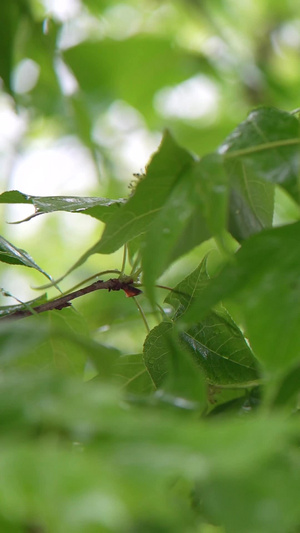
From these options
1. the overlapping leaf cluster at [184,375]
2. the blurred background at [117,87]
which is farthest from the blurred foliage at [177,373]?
the blurred background at [117,87]

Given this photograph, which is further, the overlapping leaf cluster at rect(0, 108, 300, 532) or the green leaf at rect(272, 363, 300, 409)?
the green leaf at rect(272, 363, 300, 409)

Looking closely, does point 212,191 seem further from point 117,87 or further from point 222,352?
point 117,87

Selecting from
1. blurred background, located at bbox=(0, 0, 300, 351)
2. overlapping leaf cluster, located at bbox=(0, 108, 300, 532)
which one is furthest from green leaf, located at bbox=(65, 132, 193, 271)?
blurred background, located at bbox=(0, 0, 300, 351)

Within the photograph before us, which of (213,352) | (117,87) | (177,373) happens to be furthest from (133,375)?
(117,87)

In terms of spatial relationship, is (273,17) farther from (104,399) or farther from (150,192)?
(104,399)

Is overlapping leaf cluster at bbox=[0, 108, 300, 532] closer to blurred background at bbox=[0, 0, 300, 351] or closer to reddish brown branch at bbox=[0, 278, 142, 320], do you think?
reddish brown branch at bbox=[0, 278, 142, 320]

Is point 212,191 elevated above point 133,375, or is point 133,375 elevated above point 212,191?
point 212,191
